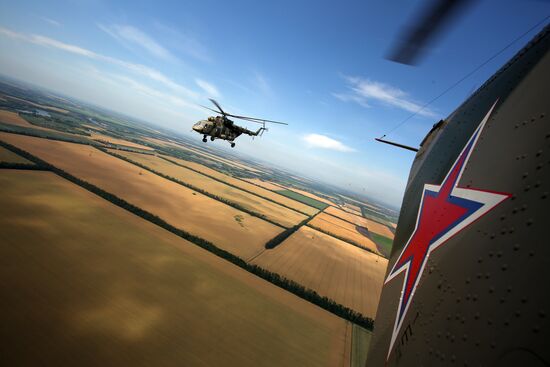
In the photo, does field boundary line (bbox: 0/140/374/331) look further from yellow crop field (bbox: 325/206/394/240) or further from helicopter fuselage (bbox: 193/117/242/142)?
yellow crop field (bbox: 325/206/394/240)

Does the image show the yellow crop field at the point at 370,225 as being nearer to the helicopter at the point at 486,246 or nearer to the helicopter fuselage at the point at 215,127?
the helicopter fuselage at the point at 215,127

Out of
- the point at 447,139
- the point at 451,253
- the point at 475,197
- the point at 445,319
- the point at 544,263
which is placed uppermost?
the point at 447,139

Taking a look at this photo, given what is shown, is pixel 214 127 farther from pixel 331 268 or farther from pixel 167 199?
pixel 167 199

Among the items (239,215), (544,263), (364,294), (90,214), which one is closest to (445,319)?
(544,263)

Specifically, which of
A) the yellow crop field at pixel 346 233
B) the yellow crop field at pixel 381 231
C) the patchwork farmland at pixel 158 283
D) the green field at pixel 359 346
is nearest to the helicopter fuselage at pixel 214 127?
the patchwork farmland at pixel 158 283

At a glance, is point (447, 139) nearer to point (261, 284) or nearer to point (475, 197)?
point (475, 197)

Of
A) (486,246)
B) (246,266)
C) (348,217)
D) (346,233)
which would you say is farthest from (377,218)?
(486,246)
